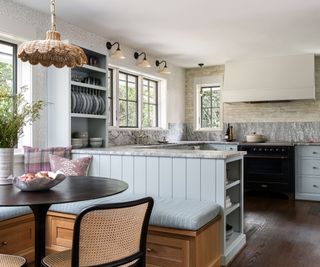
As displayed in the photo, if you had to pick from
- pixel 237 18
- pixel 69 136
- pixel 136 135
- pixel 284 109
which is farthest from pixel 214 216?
pixel 284 109

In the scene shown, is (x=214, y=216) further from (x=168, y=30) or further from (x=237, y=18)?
(x=168, y=30)

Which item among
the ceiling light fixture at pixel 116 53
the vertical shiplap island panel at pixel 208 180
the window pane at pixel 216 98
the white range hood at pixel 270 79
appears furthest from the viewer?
the window pane at pixel 216 98

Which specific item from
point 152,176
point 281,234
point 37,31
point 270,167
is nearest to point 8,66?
point 37,31

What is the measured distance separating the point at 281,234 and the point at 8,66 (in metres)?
3.40

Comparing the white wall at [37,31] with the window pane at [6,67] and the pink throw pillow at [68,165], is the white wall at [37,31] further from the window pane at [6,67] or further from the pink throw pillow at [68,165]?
the pink throw pillow at [68,165]

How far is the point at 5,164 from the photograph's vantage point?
2525mm

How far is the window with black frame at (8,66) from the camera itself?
3705mm

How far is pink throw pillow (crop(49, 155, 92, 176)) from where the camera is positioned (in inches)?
138

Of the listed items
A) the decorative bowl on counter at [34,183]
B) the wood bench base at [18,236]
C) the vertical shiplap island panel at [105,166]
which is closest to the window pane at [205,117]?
the vertical shiplap island panel at [105,166]

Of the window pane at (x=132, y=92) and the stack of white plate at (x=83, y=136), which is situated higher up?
the window pane at (x=132, y=92)

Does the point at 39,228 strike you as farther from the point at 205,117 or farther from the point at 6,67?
the point at 205,117

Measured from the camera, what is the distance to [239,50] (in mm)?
5828

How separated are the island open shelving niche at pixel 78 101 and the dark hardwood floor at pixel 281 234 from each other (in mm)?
2065

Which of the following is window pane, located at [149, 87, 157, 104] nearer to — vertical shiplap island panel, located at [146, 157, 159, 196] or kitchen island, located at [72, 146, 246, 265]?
kitchen island, located at [72, 146, 246, 265]
